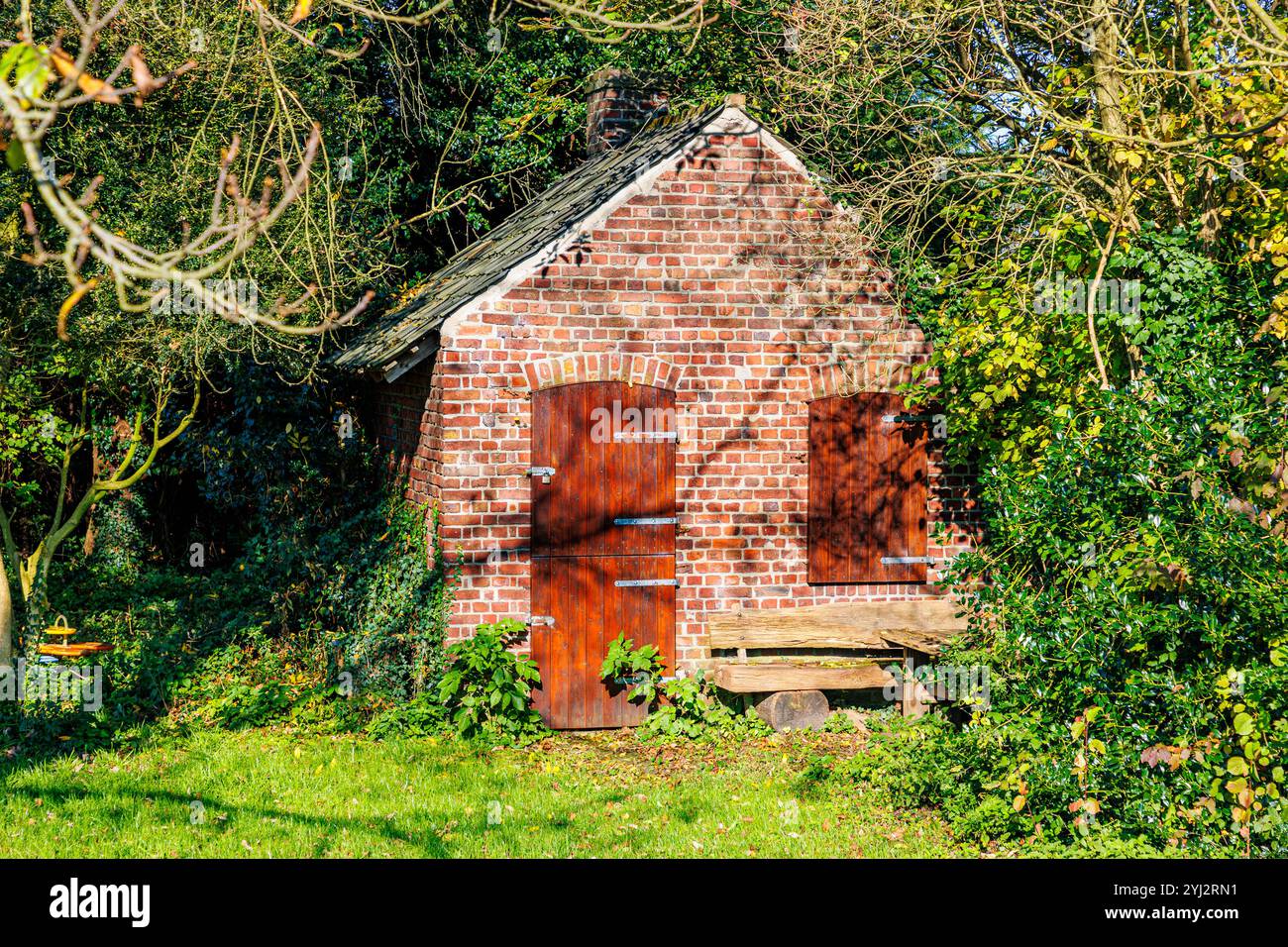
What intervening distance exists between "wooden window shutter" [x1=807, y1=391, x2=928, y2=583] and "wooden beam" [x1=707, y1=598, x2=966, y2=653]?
0.30 m

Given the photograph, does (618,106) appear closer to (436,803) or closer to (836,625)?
(836,625)

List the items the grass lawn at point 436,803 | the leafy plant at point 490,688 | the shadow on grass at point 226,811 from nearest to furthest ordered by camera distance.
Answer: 1. the grass lawn at point 436,803
2. the shadow on grass at point 226,811
3. the leafy plant at point 490,688

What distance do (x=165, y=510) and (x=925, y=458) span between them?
9.15 meters

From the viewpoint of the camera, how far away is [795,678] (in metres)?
10.0

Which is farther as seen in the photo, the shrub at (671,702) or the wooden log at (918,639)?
the shrub at (671,702)

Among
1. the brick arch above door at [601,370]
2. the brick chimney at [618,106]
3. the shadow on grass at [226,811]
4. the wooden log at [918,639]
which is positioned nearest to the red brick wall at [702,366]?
the brick arch above door at [601,370]

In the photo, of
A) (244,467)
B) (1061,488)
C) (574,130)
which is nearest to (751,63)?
(574,130)

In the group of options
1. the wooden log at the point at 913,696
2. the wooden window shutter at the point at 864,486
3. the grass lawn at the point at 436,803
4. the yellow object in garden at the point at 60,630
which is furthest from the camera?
the wooden window shutter at the point at 864,486

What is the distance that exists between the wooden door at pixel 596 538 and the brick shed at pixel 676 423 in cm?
2

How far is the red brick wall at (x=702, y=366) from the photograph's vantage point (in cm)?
988

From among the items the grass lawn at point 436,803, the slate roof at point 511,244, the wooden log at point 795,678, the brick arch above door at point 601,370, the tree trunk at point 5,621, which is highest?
the slate roof at point 511,244

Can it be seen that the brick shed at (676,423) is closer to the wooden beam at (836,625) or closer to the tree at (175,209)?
the wooden beam at (836,625)

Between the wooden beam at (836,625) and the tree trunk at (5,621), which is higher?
the tree trunk at (5,621)

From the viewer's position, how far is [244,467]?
12.8m
